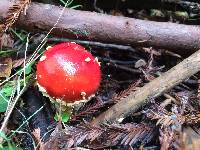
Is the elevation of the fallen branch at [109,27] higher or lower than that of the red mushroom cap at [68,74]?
higher

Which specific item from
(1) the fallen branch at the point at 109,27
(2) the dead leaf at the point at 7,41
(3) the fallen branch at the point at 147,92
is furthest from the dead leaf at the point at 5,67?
(3) the fallen branch at the point at 147,92

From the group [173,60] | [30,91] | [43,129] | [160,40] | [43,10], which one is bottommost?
[43,129]

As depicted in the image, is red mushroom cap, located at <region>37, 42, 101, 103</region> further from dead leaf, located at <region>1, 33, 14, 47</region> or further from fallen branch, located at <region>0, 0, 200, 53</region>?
dead leaf, located at <region>1, 33, 14, 47</region>

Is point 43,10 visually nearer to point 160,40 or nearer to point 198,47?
point 160,40

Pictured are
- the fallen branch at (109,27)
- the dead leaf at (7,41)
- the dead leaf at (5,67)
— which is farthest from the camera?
the dead leaf at (7,41)

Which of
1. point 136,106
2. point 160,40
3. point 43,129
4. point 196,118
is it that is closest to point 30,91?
point 43,129

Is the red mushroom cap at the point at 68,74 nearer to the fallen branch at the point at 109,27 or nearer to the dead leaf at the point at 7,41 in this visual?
the fallen branch at the point at 109,27

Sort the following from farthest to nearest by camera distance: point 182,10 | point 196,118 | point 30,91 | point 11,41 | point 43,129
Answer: point 182,10 < point 11,41 < point 30,91 < point 43,129 < point 196,118
